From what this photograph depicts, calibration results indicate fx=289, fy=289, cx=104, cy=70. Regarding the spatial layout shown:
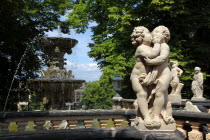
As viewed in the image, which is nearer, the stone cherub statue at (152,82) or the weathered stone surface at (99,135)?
the weathered stone surface at (99,135)

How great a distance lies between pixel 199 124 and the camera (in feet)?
17.7

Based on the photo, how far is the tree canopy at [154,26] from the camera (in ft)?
63.7

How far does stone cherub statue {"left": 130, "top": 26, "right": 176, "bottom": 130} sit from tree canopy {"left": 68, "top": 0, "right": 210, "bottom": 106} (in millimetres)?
13886

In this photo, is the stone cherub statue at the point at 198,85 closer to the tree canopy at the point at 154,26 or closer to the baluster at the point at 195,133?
the tree canopy at the point at 154,26

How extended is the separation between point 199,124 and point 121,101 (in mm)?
9368

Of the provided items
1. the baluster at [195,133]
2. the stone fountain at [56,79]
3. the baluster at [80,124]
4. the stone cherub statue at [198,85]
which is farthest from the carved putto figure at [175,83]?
the baluster at [195,133]

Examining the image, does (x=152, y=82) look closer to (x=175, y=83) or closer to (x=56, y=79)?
(x=56, y=79)

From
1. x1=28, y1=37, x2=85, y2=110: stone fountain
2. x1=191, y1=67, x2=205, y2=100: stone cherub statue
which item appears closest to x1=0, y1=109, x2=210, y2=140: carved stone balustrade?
x1=28, y1=37, x2=85, y2=110: stone fountain

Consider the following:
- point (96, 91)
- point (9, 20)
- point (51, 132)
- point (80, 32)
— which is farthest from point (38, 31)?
point (96, 91)

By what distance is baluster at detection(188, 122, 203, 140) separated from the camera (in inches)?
210

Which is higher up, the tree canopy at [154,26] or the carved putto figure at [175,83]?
the tree canopy at [154,26]

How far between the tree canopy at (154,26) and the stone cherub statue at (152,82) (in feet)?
45.6

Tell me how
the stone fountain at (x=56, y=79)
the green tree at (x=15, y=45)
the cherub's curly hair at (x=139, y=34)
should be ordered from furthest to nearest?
the green tree at (x=15, y=45) → the stone fountain at (x=56, y=79) → the cherub's curly hair at (x=139, y=34)

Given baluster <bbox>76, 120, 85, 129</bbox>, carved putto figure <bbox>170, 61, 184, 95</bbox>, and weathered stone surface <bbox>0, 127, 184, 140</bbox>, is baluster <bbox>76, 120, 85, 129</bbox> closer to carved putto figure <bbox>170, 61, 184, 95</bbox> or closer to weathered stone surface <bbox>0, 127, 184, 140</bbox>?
weathered stone surface <bbox>0, 127, 184, 140</bbox>
